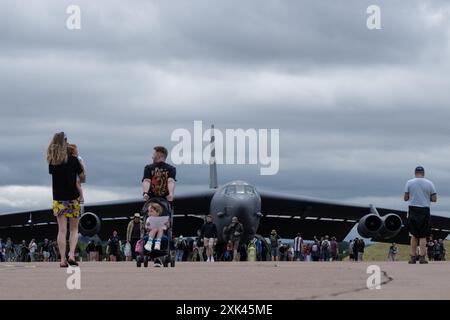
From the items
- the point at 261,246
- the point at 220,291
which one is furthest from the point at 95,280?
the point at 261,246

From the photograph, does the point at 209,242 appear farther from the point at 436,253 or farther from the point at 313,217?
the point at 313,217

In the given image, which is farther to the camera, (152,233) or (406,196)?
(406,196)

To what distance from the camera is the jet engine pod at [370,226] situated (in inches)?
1272

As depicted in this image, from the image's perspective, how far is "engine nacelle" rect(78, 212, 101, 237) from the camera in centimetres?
3262

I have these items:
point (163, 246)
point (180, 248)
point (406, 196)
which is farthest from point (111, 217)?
point (163, 246)

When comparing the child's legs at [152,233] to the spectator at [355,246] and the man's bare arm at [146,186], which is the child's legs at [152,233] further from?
the spectator at [355,246]

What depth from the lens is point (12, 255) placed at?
135 ft

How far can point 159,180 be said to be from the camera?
12.5m

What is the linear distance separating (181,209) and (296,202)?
16.0 feet

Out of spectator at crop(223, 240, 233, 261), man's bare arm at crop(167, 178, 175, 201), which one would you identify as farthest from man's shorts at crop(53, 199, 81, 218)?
spectator at crop(223, 240, 233, 261)

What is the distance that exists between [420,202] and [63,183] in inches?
242

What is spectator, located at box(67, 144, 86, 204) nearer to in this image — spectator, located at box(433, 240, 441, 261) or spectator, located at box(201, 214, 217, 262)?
spectator, located at box(201, 214, 217, 262)
